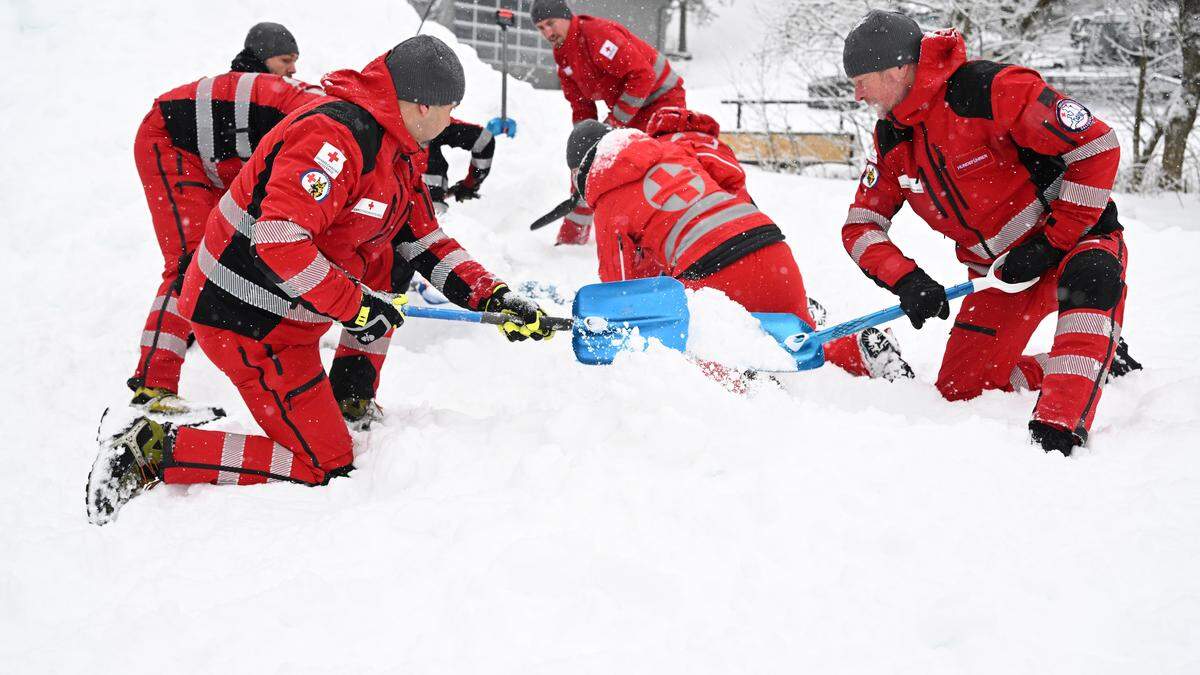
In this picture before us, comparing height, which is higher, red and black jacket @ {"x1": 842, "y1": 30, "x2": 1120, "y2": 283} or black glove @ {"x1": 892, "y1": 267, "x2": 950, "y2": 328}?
red and black jacket @ {"x1": 842, "y1": 30, "x2": 1120, "y2": 283}

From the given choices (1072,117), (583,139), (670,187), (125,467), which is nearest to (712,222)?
(670,187)

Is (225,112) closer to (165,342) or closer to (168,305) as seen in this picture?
(168,305)

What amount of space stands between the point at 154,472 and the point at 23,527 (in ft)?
1.16

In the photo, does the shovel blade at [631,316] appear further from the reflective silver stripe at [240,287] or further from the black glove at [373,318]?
the reflective silver stripe at [240,287]

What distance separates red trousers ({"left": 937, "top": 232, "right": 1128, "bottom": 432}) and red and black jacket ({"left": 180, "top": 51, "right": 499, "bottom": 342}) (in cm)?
203

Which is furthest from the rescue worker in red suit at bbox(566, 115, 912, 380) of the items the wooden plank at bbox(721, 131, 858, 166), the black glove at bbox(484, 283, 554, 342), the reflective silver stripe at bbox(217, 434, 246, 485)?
the wooden plank at bbox(721, 131, 858, 166)

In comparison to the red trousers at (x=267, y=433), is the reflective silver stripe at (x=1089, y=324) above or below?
above

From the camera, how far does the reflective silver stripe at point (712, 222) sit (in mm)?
2926

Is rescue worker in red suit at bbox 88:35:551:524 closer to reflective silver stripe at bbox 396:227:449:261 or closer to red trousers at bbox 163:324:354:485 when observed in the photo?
red trousers at bbox 163:324:354:485

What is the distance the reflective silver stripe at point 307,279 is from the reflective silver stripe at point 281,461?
1.65 ft

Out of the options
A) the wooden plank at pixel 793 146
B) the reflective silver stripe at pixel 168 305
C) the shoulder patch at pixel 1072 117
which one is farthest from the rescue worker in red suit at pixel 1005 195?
the wooden plank at pixel 793 146

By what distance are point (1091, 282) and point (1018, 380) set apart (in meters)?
0.71

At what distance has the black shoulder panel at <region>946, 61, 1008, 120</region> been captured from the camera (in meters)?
2.52

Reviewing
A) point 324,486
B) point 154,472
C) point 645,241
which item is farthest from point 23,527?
point 645,241
